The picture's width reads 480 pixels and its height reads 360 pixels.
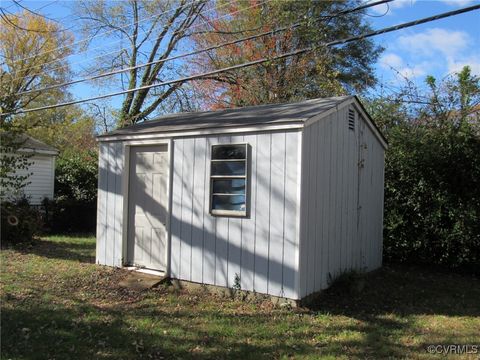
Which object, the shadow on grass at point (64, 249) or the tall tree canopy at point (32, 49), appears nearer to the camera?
the shadow on grass at point (64, 249)

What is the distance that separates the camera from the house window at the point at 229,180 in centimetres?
693

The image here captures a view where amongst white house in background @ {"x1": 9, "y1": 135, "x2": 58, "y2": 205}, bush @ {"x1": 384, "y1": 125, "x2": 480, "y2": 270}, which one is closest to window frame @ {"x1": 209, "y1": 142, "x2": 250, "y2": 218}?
bush @ {"x1": 384, "y1": 125, "x2": 480, "y2": 270}

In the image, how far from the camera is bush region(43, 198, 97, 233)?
15.5 meters

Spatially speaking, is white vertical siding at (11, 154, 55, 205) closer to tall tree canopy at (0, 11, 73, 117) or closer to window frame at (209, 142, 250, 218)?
tall tree canopy at (0, 11, 73, 117)

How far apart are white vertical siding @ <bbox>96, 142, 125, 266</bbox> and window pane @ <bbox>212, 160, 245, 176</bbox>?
2.22 metres

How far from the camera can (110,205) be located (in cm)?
872

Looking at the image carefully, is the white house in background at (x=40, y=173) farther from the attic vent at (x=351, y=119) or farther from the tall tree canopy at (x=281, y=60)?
the attic vent at (x=351, y=119)

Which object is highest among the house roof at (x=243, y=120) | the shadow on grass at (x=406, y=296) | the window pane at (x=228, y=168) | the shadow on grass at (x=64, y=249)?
the house roof at (x=243, y=120)

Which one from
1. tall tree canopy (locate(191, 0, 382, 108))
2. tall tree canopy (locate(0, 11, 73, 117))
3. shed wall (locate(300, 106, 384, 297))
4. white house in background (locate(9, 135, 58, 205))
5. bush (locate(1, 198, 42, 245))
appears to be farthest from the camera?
tall tree canopy (locate(0, 11, 73, 117))

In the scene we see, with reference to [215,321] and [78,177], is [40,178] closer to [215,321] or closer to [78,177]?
[78,177]

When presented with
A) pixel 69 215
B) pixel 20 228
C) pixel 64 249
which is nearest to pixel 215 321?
pixel 64 249

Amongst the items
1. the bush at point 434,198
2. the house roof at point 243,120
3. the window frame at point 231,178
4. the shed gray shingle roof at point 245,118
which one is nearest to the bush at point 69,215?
the house roof at point 243,120

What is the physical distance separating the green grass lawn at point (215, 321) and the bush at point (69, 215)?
7.38m

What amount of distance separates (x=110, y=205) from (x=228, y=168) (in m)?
2.87
